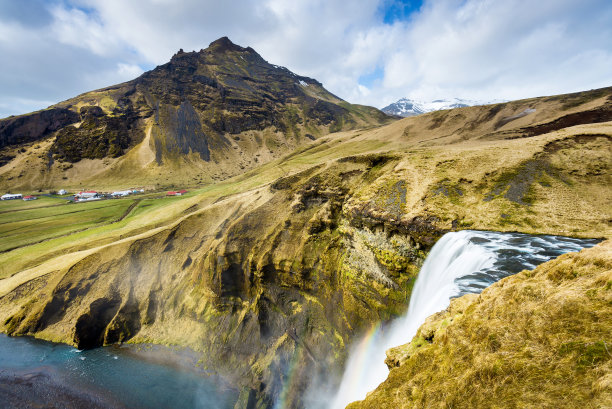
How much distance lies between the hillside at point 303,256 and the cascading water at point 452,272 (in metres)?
1.69

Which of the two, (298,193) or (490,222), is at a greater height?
(298,193)

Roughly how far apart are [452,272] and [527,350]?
1112cm

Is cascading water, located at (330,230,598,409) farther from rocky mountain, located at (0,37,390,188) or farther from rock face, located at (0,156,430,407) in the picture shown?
rocky mountain, located at (0,37,390,188)

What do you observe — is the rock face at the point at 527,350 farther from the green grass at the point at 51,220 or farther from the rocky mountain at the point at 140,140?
the rocky mountain at the point at 140,140

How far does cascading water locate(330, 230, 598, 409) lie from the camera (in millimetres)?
14336

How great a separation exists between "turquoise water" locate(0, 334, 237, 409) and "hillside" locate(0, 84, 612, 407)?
5.69 ft

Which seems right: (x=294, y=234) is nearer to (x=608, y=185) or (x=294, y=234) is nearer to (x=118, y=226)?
(x=608, y=185)

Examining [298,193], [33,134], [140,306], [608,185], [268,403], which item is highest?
[33,134]

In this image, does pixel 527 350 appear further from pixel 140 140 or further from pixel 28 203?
pixel 140 140

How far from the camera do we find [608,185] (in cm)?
2072

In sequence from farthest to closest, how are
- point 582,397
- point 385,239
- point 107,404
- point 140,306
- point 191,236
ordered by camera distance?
point 191,236 → point 140,306 → point 107,404 → point 385,239 → point 582,397

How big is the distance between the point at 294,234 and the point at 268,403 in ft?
62.8

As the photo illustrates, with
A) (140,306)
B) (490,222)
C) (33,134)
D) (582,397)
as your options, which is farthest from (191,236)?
(33,134)

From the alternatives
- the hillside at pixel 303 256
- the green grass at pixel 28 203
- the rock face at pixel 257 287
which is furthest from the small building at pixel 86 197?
the rock face at pixel 257 287
